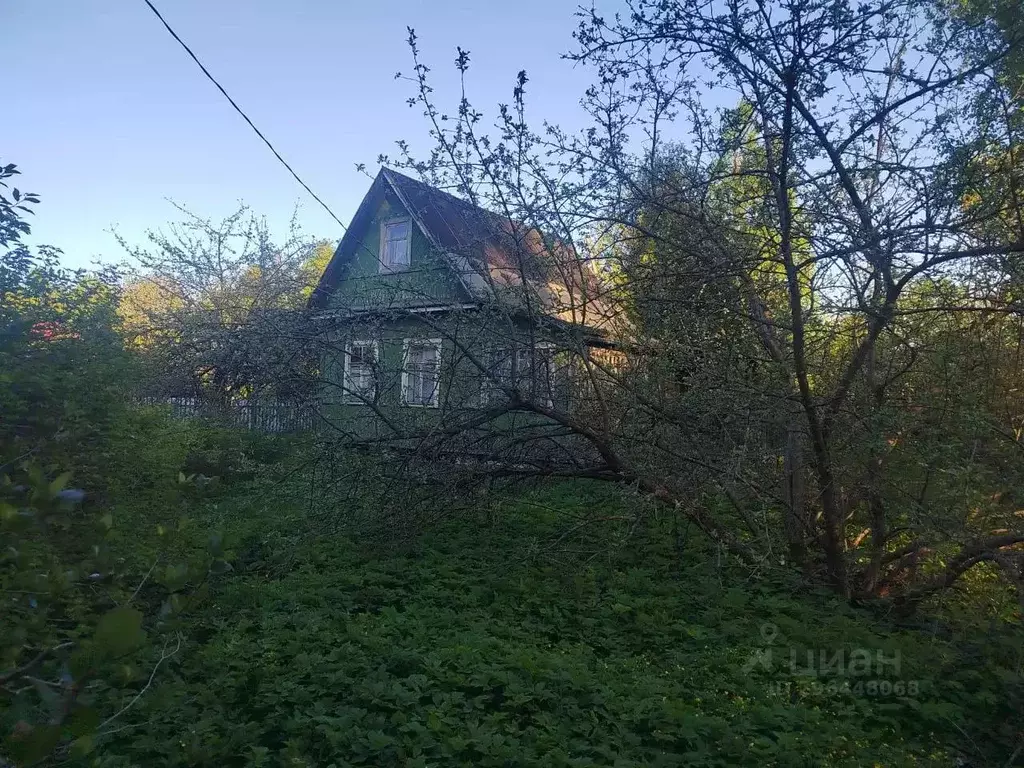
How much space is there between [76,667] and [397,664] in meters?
2.93

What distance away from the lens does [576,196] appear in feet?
19.5

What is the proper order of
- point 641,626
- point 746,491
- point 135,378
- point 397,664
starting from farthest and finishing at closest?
point 135,378 < point 746,491 < point 641,626 < point 397,664

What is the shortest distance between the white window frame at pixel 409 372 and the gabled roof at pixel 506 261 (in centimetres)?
60

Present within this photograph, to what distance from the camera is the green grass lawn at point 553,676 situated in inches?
130

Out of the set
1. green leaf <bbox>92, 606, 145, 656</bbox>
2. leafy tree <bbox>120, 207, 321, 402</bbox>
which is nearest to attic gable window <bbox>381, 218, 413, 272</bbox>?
leafy tree <bbox>120, 207, 321, 402</bbox>

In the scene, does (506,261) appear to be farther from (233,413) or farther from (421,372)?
(233,413)

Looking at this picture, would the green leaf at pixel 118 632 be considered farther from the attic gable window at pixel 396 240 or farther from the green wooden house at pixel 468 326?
the attic gable window at pixel 396 240

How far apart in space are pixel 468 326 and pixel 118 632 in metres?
4.92

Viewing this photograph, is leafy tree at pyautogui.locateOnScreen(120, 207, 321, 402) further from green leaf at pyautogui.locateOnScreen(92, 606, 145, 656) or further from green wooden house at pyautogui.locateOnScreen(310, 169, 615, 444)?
green leaf at pyautogui.locateOnScreen(92, 606, 145, 656)

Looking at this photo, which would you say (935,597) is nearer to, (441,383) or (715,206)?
(715,206)

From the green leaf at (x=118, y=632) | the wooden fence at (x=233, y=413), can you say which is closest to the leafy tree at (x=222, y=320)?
the wooden fence at (x=233, y=413)

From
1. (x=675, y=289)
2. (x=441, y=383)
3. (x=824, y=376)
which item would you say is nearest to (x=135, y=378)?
(x=441, y=383)

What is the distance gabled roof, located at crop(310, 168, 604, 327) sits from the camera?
6.10 meters

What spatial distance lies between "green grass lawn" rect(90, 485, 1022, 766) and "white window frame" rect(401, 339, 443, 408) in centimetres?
145
